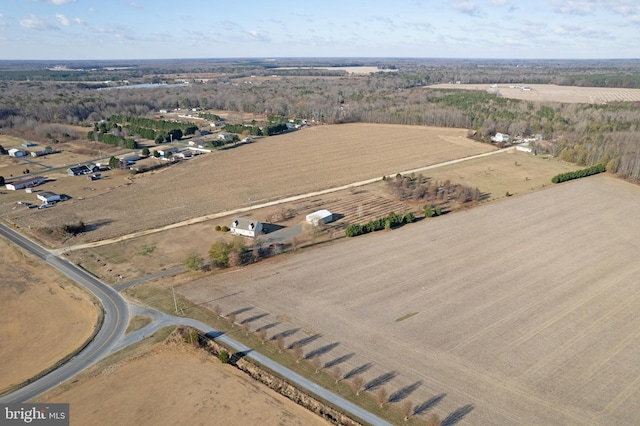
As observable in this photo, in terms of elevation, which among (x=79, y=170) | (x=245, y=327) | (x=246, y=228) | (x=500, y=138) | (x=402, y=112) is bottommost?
(x=245, y=327)

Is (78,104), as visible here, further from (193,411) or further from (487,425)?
(487,425)

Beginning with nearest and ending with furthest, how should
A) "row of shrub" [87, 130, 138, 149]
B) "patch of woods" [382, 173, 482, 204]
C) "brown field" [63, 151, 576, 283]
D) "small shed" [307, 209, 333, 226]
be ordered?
"brown field" [63, 151, 576, 283] < "small shed" [307, 209, 333, 226] < "patch of woods" [382, 173, 482, 204] < "row of shrub" [87, 130, 138, 149]

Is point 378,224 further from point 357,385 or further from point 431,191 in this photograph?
point 357,385

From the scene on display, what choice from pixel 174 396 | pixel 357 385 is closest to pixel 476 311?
pixel 357 385

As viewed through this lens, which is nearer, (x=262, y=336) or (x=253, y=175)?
(x=262, y=336)

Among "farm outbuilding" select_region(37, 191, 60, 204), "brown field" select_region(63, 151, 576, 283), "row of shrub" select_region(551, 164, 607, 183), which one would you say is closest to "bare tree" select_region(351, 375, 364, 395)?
"brown field" select_region(63, 151, 576, 283)

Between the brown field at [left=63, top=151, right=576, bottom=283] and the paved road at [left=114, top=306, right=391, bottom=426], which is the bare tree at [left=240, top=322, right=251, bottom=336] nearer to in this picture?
the paved road at [left=114, top=306, right=391, bottom=426]
